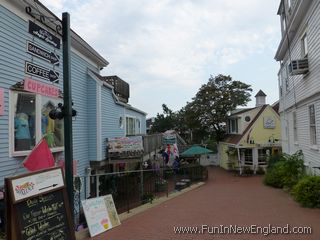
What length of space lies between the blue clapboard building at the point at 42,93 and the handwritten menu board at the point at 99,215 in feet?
7.87

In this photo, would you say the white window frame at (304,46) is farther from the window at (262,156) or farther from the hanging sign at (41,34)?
the window at (262,156)

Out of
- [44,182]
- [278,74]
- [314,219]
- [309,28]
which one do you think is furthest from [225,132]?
[44,182]

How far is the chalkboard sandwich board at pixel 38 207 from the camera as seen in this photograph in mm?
4684

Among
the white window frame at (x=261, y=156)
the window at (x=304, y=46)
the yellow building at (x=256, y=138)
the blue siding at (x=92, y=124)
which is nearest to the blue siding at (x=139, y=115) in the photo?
the blue siding at (x=92, y=124)

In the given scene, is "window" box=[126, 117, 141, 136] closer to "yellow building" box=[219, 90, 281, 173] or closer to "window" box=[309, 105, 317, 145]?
"window" box=[309, 105, 317, 145]

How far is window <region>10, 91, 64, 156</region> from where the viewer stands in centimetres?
866

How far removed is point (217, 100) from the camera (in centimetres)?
3616

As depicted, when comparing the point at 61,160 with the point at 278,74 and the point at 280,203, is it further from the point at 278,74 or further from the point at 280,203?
the point at 278,74

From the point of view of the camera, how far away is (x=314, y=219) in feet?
27.2

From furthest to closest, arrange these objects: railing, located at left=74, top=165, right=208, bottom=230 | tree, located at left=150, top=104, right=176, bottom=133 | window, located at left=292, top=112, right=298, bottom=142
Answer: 1. tree, located at left=150, top=104, right=176, bottom=133
2. window, located at left=292, top=112, right=298, bottom=142
3. railing, located at left=74, top=165, right=208, bottom=230

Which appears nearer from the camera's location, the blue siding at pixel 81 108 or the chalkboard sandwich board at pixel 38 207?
the chalkboard sandwich board at pixel 38 207

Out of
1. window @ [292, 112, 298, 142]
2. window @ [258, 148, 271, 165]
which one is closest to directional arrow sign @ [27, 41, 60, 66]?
window @ [292, 112, 298, 142]

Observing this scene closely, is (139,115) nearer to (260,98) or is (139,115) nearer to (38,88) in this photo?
(38,88)

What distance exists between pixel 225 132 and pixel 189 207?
28.8 meters
